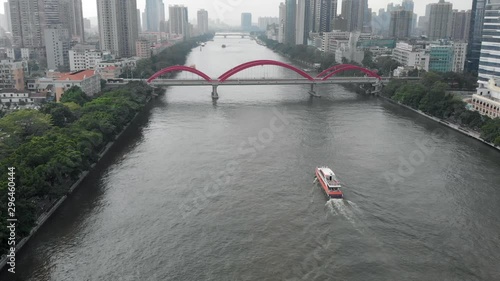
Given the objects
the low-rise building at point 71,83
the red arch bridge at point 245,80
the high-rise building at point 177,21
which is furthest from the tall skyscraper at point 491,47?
the high-rise building at point 177,21

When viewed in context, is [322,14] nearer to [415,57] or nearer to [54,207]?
[415,57]

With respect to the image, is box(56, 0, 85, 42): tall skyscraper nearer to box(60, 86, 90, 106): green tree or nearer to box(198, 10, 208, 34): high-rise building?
box(60, 86, 90, 106): green tree

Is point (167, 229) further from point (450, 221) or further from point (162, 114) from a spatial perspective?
point (162, 114)

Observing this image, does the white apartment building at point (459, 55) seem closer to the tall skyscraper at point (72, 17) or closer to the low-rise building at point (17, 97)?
the low-rise building at point (17, 97)

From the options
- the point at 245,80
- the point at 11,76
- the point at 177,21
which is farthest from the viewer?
the point at 177,21

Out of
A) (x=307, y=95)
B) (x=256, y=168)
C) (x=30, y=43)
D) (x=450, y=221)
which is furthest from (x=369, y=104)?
(x=30, y=43)

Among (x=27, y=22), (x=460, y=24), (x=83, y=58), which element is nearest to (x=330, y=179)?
(x=83, y=58)
